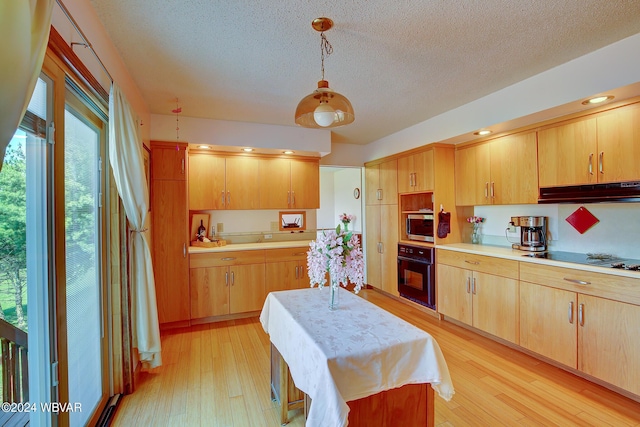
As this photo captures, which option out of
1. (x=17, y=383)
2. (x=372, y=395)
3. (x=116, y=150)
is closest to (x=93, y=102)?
(x=116, y=150)

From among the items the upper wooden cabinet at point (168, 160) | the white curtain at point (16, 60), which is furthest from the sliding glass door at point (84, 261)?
the upper wooden cabinet at point (168, 160)

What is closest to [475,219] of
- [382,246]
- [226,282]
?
[382,246]

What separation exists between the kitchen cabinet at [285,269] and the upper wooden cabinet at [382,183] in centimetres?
154

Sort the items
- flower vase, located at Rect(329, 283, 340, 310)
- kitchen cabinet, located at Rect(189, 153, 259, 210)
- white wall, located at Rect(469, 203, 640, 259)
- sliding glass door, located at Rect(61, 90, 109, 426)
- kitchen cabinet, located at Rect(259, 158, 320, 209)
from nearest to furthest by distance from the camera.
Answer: sliding glass door, located at Rect(61, 90, 109, 426), flower vase, located at Rect(329, 283, 340, 310), white wall, located at Rect(469, 203, 640, 259), kitchen cabinet, located at Rect(189, 153, 259, 210), kitchen cabinet, located at Rect(259, 158, 320, 209)

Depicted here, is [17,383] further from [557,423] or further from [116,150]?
[557,423]

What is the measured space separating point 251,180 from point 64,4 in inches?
113

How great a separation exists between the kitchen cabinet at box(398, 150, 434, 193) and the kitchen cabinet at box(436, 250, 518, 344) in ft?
3.02

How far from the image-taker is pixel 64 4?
135 cm

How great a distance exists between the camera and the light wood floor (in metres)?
1.96

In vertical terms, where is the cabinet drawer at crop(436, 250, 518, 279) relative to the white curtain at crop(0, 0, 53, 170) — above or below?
below

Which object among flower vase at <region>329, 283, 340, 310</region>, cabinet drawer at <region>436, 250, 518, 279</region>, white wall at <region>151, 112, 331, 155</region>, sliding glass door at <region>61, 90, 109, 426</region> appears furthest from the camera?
white wall at <region>151, 112, 331, 155</region>

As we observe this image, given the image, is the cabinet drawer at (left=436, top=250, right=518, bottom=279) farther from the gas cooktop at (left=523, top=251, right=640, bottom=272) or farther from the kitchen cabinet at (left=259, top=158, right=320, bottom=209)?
the kitchen cabinet at (left=259, top=158, right=320, bottom=209)

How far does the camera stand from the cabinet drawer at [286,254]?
394 centimetres

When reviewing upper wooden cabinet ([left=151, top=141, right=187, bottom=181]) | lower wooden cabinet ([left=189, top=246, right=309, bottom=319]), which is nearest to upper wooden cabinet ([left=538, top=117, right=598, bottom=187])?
lower wooden cabinet ([left=189, top=246, right=309, bottom=319])
